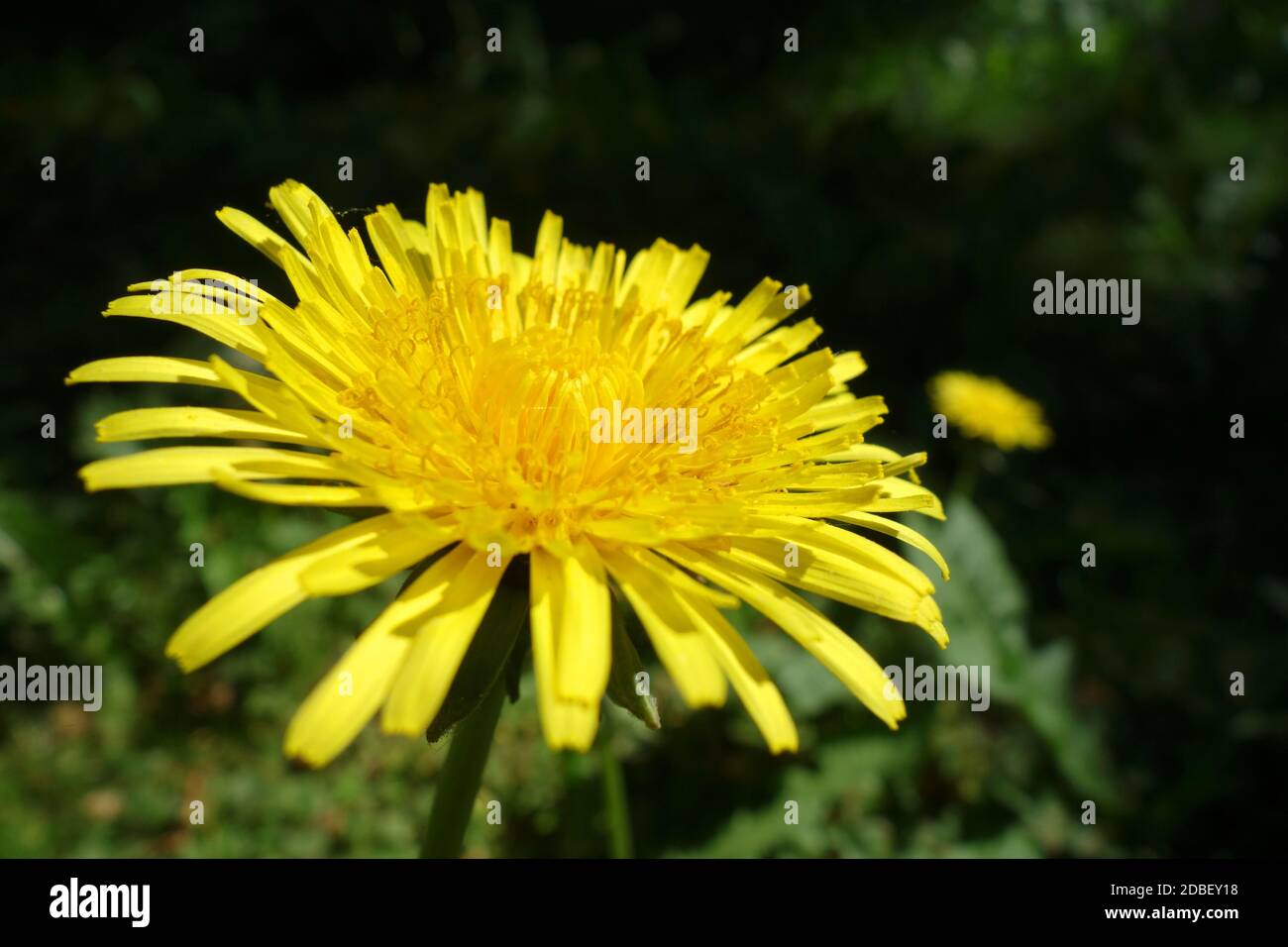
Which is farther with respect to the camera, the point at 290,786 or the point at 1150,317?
the point at 1150,317

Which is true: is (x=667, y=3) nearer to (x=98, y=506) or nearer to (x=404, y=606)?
(x=98, y=506)

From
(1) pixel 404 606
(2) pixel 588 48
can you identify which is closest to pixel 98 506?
(1) pixel 404 606
